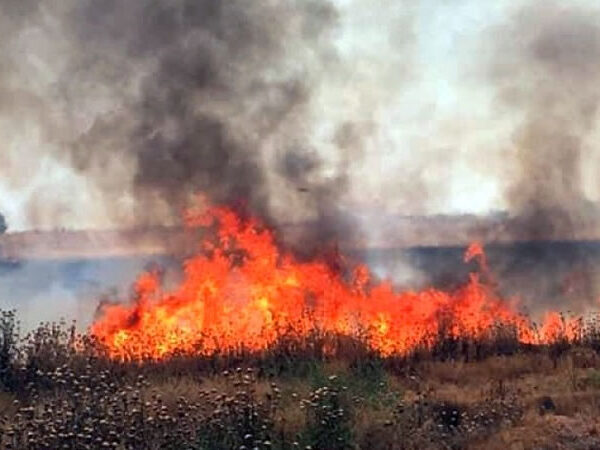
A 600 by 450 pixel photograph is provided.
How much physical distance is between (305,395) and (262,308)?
18.9ft

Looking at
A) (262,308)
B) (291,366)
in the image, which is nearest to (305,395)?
(291,366)

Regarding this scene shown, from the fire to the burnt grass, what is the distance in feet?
1.83

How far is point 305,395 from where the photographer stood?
10.8 metres

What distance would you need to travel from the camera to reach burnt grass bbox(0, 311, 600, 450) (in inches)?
344

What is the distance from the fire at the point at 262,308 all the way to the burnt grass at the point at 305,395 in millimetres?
559

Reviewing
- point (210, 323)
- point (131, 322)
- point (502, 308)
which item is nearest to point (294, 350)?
point (210, 323)

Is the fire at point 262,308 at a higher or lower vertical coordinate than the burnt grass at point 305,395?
higher

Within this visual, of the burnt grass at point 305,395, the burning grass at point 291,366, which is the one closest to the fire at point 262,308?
the burning grass at point 291,366

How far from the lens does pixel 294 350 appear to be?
14227 mm

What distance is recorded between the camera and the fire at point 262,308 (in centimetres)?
1509

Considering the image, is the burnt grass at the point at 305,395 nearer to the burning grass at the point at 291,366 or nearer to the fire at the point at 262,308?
the burning grass at the point at 291,366

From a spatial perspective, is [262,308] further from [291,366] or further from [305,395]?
[305,395]

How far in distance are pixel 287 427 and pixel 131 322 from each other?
7396 mm

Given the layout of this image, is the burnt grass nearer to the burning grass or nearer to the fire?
the burning grass
